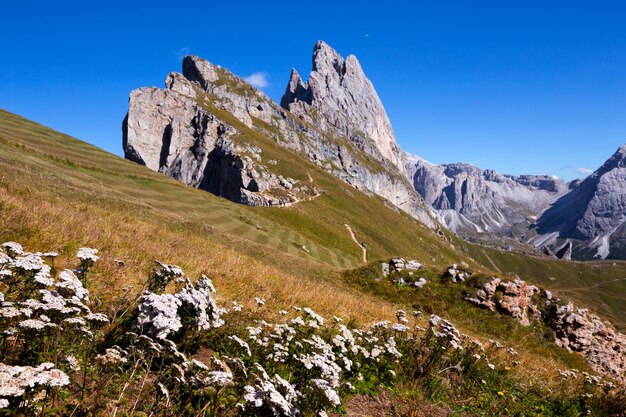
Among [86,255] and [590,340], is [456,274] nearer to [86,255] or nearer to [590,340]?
[590,340]

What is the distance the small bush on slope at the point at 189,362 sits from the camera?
3.74 meters

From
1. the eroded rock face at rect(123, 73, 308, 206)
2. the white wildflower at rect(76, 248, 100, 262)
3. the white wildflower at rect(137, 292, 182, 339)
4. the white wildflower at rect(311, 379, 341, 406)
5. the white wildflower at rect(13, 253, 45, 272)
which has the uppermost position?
the eroded rock face at rect(123, 73, 308, 206)

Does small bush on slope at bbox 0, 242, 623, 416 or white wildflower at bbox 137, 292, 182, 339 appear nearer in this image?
small bush on slope at bbox 0, 242, 623, 416

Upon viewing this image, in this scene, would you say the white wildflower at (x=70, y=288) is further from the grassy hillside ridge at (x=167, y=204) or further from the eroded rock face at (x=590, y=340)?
the eroded rock face at (x=590, y=340)

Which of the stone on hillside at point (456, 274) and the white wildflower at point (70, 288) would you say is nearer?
the white wildflower at point (70, 288)

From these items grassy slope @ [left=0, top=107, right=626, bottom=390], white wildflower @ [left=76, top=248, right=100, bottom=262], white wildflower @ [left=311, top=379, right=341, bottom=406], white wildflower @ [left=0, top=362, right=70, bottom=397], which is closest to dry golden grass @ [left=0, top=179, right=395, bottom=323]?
grassy slope @ [left=0, top=107, right=626, bottom=390]

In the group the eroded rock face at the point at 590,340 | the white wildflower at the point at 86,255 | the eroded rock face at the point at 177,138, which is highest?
the eroded rock face at the point at 177,138

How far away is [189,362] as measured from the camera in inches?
169

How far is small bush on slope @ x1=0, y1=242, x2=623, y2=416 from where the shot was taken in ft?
12.3

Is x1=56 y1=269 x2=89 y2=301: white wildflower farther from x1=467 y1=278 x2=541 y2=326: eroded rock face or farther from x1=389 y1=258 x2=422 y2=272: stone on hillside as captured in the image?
x1=389 y1=258 x2=422 y2=272: stone on hillside

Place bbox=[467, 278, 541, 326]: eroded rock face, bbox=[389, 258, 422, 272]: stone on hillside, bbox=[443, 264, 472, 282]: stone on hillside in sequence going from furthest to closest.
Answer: bbox=[389, 258, 422, 272]: stone on hillside → bbox=[443, 264, 472, 282]: stone on hillside → bbox=[467, 278, 541, 326]: eroded rock face

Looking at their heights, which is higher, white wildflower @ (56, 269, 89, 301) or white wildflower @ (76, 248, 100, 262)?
white wildflower @ (76, 248, 100, 262)

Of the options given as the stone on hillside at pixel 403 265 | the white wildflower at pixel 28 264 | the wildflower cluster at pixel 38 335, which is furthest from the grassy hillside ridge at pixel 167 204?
the wildflower cluster at pixel 38 335

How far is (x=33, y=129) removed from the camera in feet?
202
